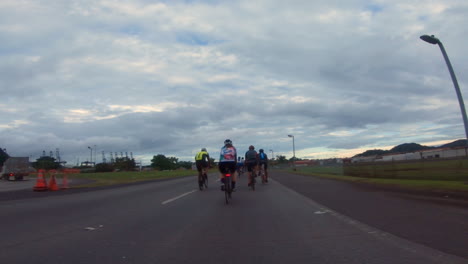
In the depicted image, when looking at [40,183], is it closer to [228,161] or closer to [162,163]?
[228,161]

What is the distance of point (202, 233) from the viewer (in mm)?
7180

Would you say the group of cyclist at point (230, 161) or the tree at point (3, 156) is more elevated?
the tree at point (3, 156)

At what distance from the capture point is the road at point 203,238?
5379 millimetres

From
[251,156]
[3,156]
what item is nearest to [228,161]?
[251,156]

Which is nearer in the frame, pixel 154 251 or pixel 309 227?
pixel 154 251

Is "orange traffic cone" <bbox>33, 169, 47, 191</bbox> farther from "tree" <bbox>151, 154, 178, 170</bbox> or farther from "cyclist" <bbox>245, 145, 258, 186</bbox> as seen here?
"tree" <bbox>151, 154, 178, 170</bbox>

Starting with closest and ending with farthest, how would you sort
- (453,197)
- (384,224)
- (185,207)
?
(384,224)
(185,207)
(453,197)

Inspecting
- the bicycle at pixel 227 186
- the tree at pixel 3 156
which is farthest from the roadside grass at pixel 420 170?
the tree at pixel 3 156

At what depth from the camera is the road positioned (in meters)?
5.38

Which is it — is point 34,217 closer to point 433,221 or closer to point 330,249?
point 330,249

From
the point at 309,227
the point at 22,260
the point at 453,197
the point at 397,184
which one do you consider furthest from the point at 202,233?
the point at 397,184

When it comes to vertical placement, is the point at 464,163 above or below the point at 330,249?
above

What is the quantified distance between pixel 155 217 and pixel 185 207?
1.92 metres

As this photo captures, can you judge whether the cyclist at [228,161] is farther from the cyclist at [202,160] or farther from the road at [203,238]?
the cyclist at [202,160]
